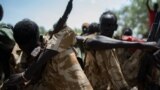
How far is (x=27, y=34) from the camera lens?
13.6 ft

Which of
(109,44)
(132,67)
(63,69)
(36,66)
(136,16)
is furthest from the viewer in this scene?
(136,16)

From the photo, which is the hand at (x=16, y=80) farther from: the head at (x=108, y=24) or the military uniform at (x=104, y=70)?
the head at (x=108, y=24)

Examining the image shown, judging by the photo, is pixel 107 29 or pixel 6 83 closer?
pixel 6 83

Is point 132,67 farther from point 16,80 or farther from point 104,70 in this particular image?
point 16,80

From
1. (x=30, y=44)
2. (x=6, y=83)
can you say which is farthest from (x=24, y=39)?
(x=6, y=83)

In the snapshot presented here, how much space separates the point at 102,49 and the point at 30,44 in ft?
2.82

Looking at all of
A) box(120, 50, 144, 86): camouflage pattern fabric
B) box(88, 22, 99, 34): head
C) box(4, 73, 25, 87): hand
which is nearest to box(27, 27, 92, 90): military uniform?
box(4, 73, 25, 87): hand

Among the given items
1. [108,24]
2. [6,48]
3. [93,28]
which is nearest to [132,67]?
[108,24]

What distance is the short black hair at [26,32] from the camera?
416 centimetres

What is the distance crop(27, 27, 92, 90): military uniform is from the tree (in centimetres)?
4792

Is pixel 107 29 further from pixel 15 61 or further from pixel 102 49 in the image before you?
pixel 15 61

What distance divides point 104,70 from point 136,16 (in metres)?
51.1

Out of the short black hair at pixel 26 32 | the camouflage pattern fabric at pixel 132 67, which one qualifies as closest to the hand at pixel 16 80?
the short black hair at pixel 26 32

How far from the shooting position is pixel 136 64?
575cm
